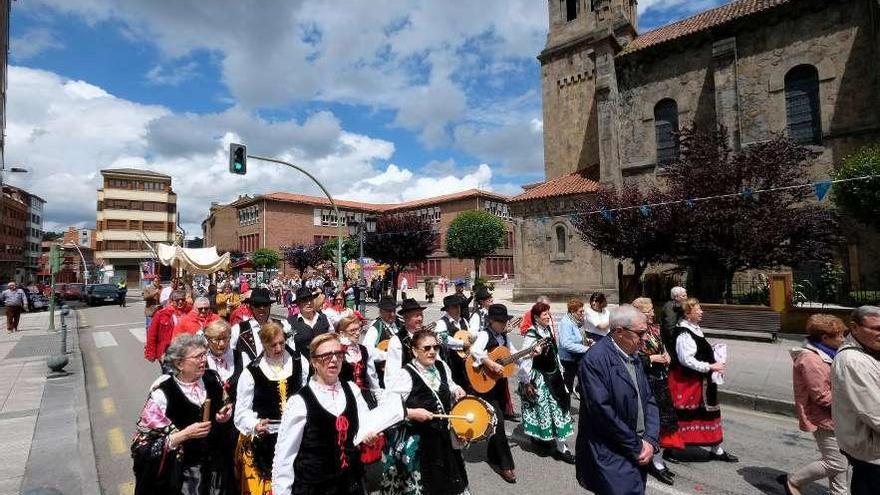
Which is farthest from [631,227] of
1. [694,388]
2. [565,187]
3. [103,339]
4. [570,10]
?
[103,339]

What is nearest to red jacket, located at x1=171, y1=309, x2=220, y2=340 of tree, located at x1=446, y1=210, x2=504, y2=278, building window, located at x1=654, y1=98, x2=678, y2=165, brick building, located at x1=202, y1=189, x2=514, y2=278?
building window, located at x1=654, y1=98, x2=678, y2=165

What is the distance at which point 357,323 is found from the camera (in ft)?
17.1

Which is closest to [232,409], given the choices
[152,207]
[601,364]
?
[601,364]

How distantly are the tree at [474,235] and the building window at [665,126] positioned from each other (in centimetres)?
2242

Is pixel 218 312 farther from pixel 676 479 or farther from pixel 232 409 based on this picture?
pixel 676 479

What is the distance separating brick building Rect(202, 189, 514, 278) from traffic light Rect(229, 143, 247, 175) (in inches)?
1538

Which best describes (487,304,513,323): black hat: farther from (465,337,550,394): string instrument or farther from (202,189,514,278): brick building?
(202,189,514,278): brick building

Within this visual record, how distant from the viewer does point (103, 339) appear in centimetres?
1543

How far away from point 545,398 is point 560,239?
2069 centimetres

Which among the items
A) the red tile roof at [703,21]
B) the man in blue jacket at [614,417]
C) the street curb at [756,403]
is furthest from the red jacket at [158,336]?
the red tile roof at [703,21]

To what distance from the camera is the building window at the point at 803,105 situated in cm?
1950

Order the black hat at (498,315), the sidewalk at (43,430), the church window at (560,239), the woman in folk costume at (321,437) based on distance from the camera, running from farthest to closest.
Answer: the church window at (560,239), the black hat at (498,315), the sidewalk at (43,430), the woman in folk costume at (321,437)

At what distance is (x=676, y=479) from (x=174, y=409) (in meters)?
4.51

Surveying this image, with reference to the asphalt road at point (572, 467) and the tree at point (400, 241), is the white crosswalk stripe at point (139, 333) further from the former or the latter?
the tree at point (400, 241)
